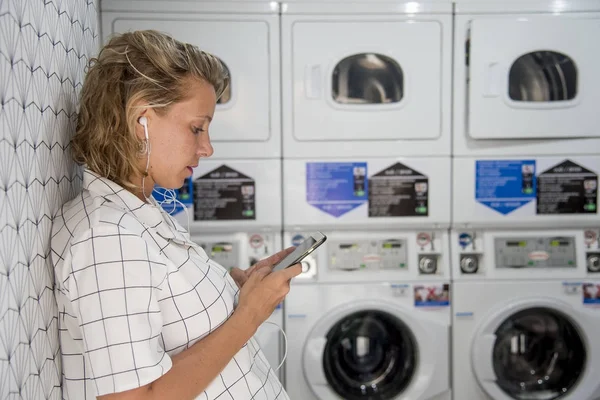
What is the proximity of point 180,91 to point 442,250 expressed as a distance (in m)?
2.01

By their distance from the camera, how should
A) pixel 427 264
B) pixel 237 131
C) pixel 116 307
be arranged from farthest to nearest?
pixel 427 264 → pixel 237 131 → pixel 116 307

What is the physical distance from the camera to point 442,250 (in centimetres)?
299

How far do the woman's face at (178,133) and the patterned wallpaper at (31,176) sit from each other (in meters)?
0.21

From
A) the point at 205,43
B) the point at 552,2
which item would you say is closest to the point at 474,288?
the point at 552,2

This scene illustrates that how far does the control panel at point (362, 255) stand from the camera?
2959 mm

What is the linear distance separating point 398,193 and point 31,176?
203 centimetres

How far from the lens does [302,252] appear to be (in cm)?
155

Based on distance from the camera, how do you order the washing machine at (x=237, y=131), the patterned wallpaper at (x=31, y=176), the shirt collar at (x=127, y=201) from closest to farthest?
the patterned wallpaper at (x=31, y=176), the shirt collar at (x=127, y=201), the washing machine at (x=237, y=131)

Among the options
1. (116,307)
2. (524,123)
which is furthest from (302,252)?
(524,123)

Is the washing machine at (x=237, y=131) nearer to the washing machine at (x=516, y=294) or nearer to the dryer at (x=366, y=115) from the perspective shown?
the dryer at (x=366, y=115)

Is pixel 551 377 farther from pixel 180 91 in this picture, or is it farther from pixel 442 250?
pixel 180 91

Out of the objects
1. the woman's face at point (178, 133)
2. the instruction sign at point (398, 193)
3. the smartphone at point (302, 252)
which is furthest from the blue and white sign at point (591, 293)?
the woman's face at point (178, 133)

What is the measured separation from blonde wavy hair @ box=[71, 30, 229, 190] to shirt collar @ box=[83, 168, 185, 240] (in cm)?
2

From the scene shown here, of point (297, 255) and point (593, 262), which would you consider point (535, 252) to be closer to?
point (593, 262)
